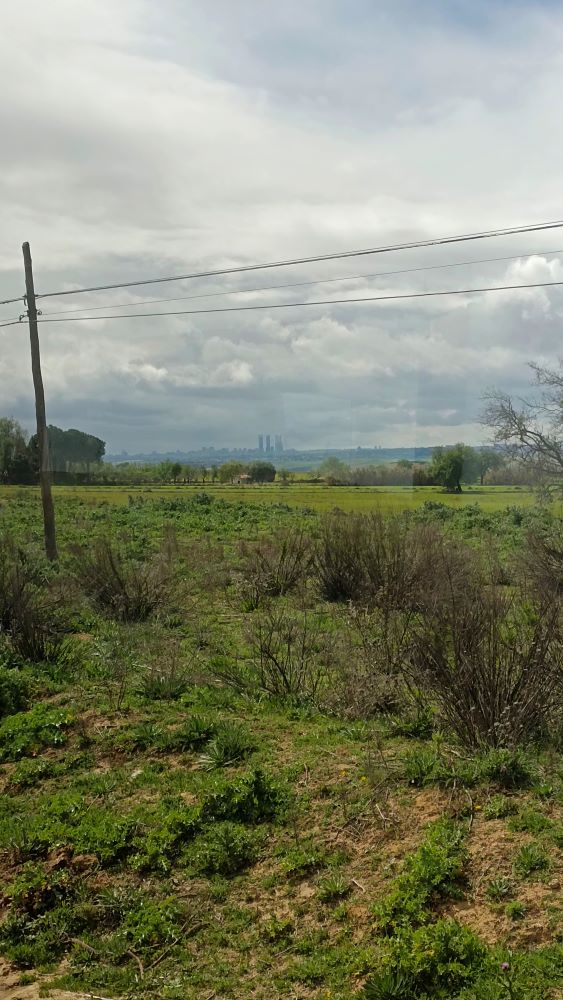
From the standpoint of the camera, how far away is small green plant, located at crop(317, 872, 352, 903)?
4832mm

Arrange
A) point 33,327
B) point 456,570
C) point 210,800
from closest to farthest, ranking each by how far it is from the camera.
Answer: point 210,800 → point 456,570 → point 33,327

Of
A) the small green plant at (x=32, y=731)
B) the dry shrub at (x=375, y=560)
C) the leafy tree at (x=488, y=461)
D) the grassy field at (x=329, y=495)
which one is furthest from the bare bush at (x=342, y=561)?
the leafy tree at (x=488, y=461)

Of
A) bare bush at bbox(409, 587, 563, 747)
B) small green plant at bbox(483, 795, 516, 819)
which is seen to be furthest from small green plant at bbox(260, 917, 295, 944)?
bare bush at bbox(409, 587, 563, 747)

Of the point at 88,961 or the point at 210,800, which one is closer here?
the point at 88,961

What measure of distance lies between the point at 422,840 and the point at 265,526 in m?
22.7

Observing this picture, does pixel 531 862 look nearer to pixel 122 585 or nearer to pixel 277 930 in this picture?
pixel 277 930

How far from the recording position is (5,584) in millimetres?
10711

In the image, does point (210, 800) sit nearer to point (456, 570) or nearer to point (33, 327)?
point (456, 570)

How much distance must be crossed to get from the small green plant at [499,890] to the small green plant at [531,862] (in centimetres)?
11

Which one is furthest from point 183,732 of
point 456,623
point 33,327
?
point 33,327

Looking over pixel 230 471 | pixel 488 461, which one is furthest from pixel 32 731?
pixel 230 471

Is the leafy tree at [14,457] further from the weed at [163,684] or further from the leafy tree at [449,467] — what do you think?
the weed at [163,684]

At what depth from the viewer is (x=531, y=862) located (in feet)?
15.1

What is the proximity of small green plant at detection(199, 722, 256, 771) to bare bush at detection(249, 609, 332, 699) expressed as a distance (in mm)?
1518
